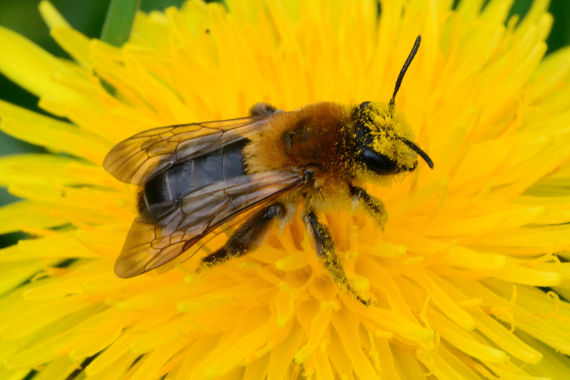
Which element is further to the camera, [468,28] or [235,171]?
[468,28]

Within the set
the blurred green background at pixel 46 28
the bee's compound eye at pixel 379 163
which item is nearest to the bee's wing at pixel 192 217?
the bee's compound eye at pixel 379 163

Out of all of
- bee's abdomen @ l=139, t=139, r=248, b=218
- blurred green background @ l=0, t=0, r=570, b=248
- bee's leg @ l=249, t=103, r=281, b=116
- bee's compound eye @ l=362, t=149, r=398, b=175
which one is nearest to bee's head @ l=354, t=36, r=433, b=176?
bee's compound eye @ l=362, t=149, r=398, b=175

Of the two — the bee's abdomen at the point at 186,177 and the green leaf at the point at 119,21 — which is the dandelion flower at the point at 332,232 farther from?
the bee's abdomen at the point at 186,177

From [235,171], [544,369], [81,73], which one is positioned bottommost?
[544,369]

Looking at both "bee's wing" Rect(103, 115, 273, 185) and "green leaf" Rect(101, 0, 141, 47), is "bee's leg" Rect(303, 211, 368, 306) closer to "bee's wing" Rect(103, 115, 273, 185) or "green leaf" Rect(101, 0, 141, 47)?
"bee's wing" Rect(103, 115, 273, 185)

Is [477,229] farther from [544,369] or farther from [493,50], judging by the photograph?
[493,50]

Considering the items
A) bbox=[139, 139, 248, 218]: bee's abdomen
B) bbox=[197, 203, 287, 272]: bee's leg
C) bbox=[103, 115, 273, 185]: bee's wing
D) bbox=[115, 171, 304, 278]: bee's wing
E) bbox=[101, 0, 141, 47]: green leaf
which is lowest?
bbox=[197, 203, 287, 272]: bee's leg

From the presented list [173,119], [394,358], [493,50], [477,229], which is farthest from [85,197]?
[493,50]

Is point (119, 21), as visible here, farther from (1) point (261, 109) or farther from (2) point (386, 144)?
(2) point (386, 144)
